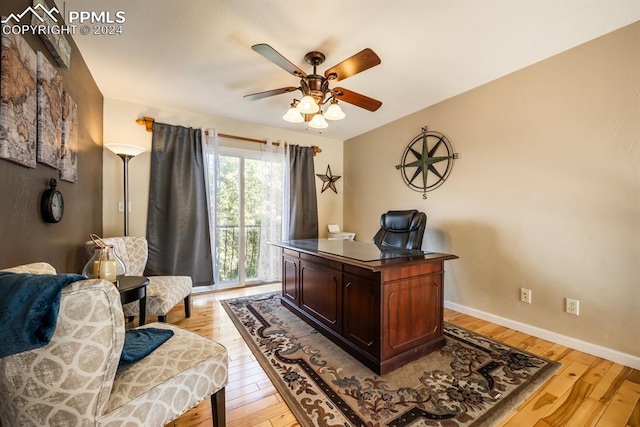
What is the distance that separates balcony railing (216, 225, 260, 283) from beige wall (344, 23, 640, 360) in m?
2.50

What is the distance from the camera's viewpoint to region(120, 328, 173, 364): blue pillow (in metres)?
1.09

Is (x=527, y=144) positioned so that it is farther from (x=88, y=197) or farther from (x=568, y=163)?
(x=88, y=197)

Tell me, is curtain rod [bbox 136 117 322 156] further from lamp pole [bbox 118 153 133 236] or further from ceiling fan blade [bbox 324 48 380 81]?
ceiling fan blade [bbox 324 48 380 81]

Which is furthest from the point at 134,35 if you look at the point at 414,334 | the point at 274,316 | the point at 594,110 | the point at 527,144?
the point at 594,110

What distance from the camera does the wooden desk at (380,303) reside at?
175cm

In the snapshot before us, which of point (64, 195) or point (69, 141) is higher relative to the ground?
point (69, 141)

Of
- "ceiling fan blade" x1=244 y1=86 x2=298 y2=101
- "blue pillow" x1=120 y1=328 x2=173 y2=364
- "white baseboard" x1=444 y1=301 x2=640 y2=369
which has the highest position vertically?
"ceiling fan blade" x1=244 y1=86 x2=298 y2=101

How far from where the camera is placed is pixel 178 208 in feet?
10.8

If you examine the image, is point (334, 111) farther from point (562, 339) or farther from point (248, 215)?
point (562, 339)

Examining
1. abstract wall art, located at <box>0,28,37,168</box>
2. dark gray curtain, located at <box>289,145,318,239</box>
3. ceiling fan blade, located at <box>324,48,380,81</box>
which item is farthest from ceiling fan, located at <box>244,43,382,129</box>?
dark gray curtain, located at <box>289,145,318,239</box>

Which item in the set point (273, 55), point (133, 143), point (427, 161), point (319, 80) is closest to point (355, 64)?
point (319, 80)

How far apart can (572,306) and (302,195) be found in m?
3.28

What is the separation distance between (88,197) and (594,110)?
437 centimetres

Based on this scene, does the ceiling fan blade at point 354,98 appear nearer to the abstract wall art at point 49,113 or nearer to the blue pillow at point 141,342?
the abstract wall art at point 49,113
